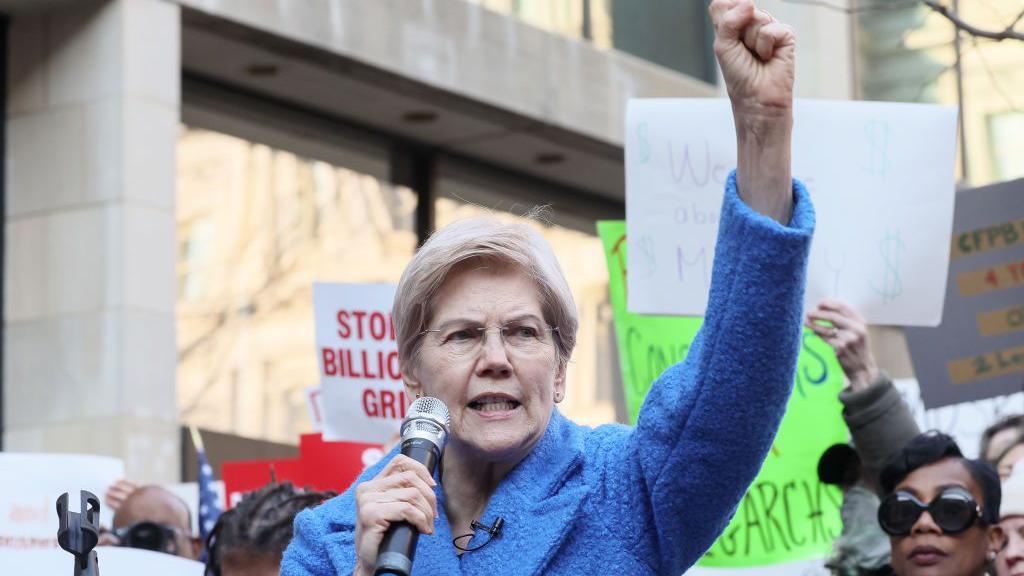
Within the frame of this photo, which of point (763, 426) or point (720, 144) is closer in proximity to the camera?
point (763, 426)

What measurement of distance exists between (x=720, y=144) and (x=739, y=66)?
3107 mm

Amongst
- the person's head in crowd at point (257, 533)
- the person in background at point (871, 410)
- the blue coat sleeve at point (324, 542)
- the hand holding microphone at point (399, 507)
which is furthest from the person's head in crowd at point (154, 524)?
the hand holding microphone at point (399, 507)

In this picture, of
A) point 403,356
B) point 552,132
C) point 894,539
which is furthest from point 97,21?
point 403,356

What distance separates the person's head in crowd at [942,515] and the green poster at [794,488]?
46.6 inches

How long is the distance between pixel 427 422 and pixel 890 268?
3168 mm

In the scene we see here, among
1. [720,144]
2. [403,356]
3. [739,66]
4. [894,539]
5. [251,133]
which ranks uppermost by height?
[251,133]

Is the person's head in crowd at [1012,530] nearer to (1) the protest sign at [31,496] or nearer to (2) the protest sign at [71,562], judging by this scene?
(2) the protest sign at [71,562]

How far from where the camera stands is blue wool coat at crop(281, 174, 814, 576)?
8.89ft

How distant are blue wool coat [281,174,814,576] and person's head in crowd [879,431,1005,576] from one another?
1.76 m

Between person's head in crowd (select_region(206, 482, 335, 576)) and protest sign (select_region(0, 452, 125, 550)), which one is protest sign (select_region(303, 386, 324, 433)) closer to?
protest sign (select_region(0, 452, 125, 550))

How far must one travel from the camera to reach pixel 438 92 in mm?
13648

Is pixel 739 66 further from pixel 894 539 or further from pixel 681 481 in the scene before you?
pixel 894 539

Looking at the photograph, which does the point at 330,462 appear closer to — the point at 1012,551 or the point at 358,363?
the point at 358,363

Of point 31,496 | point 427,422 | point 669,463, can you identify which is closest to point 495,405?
point 427,422
